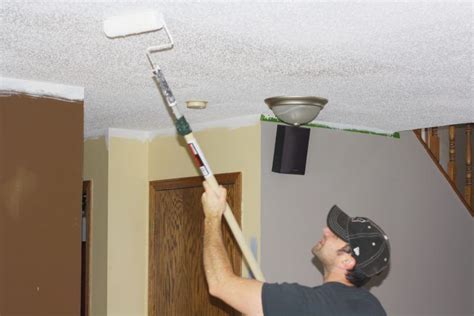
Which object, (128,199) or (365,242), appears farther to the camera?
(128,199)

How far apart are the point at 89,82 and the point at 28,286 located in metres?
0.99

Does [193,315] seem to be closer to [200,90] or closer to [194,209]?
[194,209]

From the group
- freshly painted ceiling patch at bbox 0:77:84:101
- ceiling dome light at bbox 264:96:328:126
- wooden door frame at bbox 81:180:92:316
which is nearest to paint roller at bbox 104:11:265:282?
freshly painted ceiling patch at bbox 0:77:84:101

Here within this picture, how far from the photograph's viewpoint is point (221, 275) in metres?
2.59

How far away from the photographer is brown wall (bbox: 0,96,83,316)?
3.47 metres

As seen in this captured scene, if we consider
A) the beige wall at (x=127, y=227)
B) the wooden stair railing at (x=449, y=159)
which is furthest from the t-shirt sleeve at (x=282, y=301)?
the wooden stair railing at (x=449, y=159)

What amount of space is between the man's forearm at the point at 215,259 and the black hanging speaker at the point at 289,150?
1.87 meters

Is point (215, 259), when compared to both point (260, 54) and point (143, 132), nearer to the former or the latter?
point (260, 54)

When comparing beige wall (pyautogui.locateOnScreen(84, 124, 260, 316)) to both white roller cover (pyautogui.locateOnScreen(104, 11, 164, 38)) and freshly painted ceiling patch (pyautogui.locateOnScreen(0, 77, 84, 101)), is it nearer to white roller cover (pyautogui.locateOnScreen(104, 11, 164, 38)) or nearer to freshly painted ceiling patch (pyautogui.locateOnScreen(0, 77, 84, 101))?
freshly painted ceiling patch (pyautogui.locateOnScreen(0, 77, 84, 101))

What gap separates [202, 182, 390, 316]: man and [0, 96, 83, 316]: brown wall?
3.92 ft

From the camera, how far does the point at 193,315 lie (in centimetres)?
493

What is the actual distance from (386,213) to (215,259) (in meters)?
2.72

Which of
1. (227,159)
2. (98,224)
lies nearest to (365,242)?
(227,159)

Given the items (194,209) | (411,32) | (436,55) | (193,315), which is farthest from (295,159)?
(411,32)
